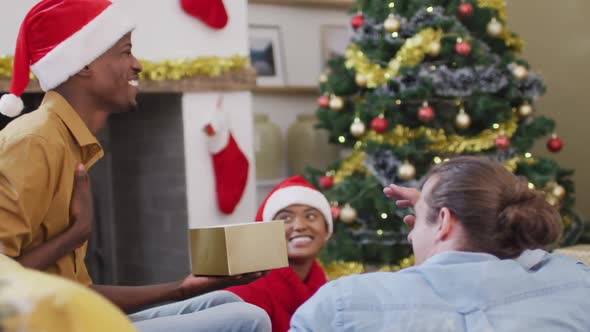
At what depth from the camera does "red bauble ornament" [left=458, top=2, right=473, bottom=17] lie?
3816 mm

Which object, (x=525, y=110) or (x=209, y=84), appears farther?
(x=525, y=110)

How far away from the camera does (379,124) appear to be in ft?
12.2

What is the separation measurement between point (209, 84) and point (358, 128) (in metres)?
0.80

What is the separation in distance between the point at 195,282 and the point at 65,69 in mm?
583

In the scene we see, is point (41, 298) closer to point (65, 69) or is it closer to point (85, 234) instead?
point (85, 234)

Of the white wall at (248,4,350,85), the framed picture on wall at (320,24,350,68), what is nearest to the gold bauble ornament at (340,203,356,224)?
the white wall at (248,4,350,85)

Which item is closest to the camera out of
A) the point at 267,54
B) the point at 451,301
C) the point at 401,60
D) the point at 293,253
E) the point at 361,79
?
the point at 451,301

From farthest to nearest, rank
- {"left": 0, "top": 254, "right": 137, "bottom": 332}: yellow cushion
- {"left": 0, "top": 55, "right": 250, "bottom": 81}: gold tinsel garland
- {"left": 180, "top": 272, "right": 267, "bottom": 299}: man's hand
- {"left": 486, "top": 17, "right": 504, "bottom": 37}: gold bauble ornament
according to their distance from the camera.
→ {"left": 486, "top": 17, "right": 504, "bottom": 37}: gold bauble ornament
{"left": 0, "top": 55, "right": 250, "bottom": 81}: gold tinsel garland
{"left": 180, "top": 272, "right": 267, "bottom": 299}: man's hand
{"left": 0, "top": 254, "right": 137, "bottom": 332}: yellow cushion

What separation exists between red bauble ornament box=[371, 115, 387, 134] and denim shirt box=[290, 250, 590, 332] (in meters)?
2.38

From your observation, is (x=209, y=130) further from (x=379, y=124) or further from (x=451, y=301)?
(x=451, y=301)

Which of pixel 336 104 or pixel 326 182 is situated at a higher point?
pixel 336 104

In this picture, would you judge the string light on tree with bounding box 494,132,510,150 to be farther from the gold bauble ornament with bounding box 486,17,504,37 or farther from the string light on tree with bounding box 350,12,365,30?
the string light on tree with bounding box 350,12,365,30

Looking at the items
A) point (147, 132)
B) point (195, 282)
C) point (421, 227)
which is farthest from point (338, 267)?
point (421, 227)

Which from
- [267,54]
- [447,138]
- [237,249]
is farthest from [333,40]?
[237,249]
